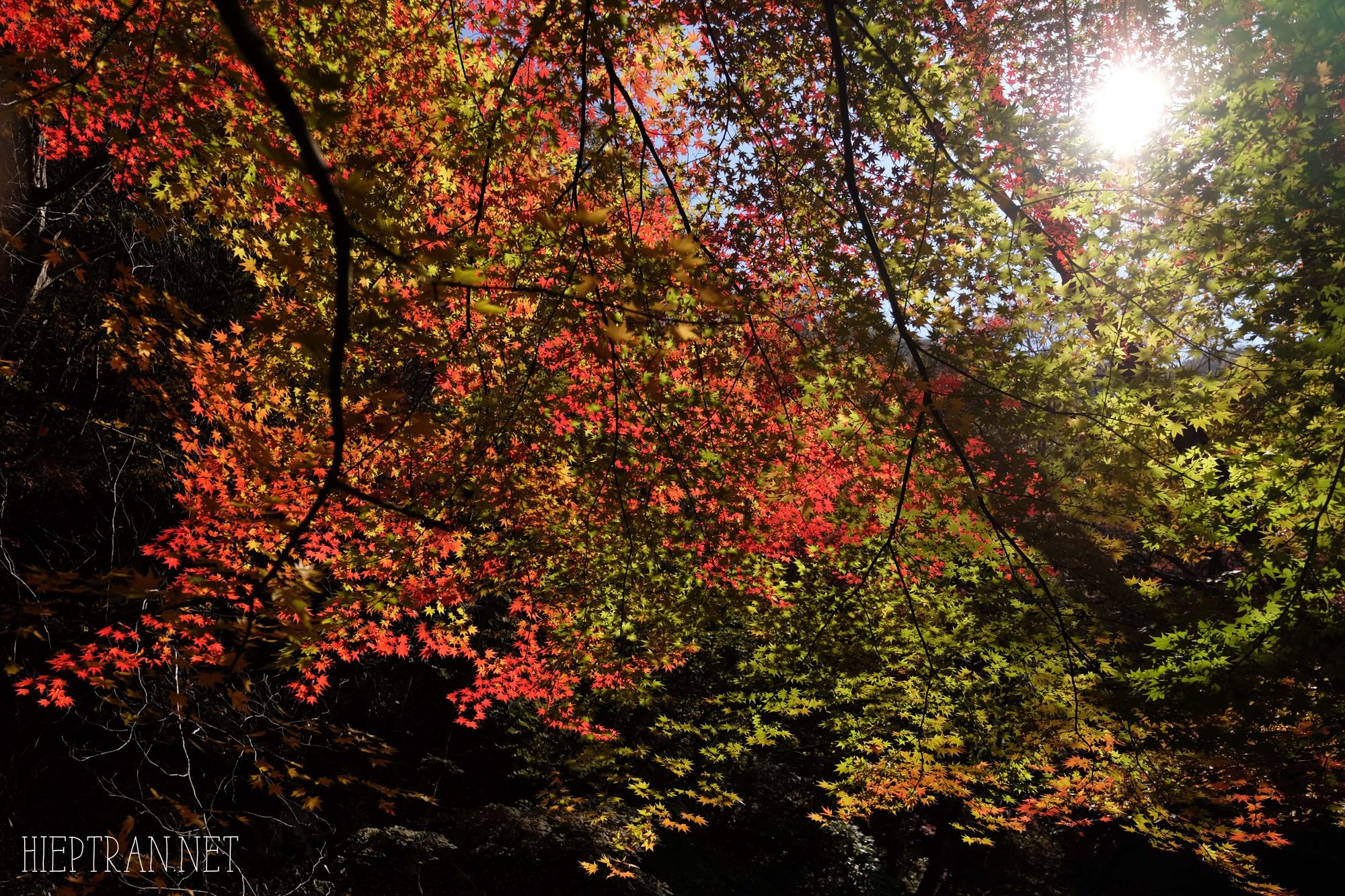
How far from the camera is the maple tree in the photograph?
4.30 m

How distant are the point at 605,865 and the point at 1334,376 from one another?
11.1 metres

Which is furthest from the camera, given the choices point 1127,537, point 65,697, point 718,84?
point 1127,537

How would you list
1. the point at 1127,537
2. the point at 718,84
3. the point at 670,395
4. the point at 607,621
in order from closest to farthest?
1. the point at 718,84
2. the point at 670,395
3. the point at 607,621
4. the point at 1127,537

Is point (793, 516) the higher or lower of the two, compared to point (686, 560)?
higher

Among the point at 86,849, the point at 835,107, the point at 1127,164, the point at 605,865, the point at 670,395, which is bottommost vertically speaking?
the point at 605,865

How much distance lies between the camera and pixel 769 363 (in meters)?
4.33

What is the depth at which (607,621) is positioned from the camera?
813 cm

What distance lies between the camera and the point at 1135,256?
4562 millimetres

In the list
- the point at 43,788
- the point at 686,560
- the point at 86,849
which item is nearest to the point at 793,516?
the point at 686,560

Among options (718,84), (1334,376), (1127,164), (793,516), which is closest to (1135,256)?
(1334,376)

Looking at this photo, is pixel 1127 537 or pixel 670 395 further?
pixel 1127 537

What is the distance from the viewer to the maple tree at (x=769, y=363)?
430 cm

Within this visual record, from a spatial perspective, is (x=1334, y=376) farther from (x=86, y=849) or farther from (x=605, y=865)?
(x=86, y=849)

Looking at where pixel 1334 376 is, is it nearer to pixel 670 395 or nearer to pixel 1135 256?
pixel 1135 256
